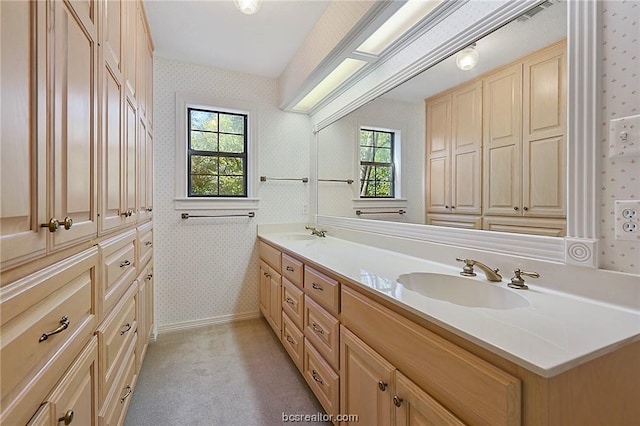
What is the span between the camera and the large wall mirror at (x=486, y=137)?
3.60ft

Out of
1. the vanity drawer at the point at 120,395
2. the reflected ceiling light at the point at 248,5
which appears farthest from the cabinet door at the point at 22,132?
the reflected ceiling light at the point at 248,5

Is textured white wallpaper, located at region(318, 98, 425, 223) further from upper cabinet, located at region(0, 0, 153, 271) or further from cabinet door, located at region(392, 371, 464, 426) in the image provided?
upper cabinet, located at region(0, 0, 153, 271)

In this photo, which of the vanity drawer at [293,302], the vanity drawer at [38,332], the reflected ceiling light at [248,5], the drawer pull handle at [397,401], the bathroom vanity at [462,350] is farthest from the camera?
the vanity drawer at [293,302]

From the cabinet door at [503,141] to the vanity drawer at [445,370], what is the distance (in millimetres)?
729

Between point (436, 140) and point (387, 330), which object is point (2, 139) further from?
point (436, 140)

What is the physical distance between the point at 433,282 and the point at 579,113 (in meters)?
0.84

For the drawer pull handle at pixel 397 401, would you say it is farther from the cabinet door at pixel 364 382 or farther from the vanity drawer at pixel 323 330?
the vanity drawer at pixel 323 330

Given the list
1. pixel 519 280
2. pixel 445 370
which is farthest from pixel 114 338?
pixel 519 280

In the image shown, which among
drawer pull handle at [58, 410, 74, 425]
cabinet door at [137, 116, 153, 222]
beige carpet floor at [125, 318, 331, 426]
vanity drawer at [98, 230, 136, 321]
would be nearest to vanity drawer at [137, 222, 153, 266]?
cabinet door at [137, 116, 153, 222]

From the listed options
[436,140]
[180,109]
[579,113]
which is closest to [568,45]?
[579,113]

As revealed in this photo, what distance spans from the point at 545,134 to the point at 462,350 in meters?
0.92

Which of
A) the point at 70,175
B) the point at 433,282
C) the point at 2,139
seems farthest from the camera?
the point at 433,282

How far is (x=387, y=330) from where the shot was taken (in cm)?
105

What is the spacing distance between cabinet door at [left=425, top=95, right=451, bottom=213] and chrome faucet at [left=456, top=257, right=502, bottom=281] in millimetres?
376
